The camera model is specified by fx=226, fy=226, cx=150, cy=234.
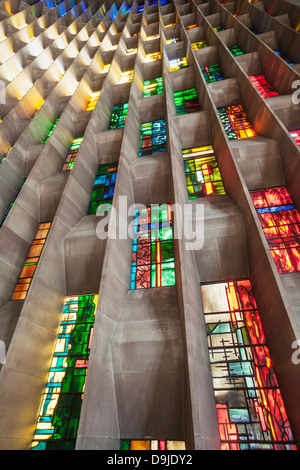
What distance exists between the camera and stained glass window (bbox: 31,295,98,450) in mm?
5027

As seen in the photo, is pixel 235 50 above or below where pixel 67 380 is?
above

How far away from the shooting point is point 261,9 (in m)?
14.8

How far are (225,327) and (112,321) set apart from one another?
9.43 ft

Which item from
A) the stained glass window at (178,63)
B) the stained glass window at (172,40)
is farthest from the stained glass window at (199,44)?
the stained glass window at (178,63)

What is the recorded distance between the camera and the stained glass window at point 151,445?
4.63 m

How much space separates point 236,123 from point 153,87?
658 centimetres

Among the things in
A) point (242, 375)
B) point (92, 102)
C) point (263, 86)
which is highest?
point (92, 102)

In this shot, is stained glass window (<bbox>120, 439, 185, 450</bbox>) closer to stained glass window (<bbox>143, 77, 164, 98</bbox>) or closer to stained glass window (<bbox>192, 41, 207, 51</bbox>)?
stained glass window (<bbox>143, 77, 164, 98</bbox>)

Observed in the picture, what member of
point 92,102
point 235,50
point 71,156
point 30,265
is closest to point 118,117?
point 92,102

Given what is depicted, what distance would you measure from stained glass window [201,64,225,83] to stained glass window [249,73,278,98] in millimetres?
1877

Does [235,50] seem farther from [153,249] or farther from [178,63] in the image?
[153,249]

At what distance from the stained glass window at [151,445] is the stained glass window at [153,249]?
11.4 feet

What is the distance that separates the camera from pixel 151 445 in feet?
15.4

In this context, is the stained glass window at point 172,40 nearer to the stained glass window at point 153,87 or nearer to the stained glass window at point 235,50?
the stained glass window at point 235,50
